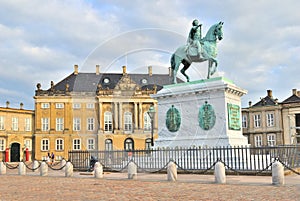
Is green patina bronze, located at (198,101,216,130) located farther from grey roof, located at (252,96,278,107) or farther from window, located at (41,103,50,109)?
window, located at (41,103,50,109)

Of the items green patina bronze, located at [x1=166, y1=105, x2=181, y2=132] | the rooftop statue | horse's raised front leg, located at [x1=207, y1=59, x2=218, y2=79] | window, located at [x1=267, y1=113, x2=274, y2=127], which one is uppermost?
the rooftop statue

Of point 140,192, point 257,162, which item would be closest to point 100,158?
point 257,162

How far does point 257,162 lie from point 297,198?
6.98 metres

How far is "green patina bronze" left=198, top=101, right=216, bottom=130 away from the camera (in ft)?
53.7

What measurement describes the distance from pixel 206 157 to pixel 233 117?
239cm

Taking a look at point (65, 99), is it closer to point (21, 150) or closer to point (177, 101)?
point (21, 150)

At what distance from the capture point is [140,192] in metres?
10.4

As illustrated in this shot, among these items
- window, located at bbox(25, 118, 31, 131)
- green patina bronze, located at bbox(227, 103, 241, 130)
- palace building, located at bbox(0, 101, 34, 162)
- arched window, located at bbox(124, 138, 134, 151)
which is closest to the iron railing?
green patina bronze, located at bbox(227, 103, 241, 130)

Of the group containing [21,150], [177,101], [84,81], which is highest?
[84,81]

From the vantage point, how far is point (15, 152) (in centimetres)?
5431

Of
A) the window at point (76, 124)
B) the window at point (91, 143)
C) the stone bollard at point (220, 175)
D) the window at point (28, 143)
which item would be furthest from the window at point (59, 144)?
the stone bollard at point (220, 175)

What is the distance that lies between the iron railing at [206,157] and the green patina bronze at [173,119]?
49.8 inches

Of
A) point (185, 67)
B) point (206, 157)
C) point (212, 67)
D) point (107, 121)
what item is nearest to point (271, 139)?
point (107, 121)

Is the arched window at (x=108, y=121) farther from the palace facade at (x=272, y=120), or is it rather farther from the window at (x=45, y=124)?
the palace facade at (x=272, y=120)
